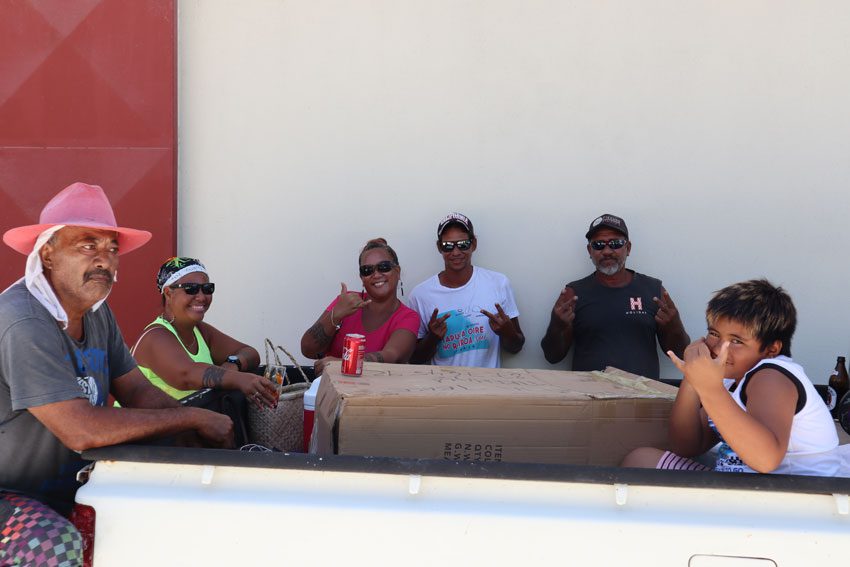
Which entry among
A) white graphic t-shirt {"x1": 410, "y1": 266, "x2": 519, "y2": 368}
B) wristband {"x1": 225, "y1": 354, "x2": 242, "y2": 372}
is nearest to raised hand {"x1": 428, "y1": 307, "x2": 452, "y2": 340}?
white graphic t-shirt {"x1": 410, "y1": 266, "x2": 519, "y2": 368}

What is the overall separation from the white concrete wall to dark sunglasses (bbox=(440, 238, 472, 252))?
11.9 inches

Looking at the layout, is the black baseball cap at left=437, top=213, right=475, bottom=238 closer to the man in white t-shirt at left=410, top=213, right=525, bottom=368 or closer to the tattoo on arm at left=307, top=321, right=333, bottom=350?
the man in white t-shirt at left=410, top=213, right=525, bottom=368

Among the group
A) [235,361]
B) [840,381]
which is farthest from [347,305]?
[840,381]

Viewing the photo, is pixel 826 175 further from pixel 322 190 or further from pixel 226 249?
pixel 226 249

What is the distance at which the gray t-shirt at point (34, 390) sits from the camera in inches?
89.5

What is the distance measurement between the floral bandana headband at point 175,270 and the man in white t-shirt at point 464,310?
4.45 ft

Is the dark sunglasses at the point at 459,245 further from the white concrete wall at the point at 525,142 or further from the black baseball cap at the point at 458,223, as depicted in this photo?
the white concrete wall at the point at 525,142

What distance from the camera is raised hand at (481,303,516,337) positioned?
15.1 ft

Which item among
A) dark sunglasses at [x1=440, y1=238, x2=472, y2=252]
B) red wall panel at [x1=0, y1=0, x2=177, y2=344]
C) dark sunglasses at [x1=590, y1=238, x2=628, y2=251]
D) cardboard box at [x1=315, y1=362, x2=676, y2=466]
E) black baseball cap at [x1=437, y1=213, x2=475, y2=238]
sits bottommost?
cardboard box at [x1=315, y1=362, x2=676, y2=466]

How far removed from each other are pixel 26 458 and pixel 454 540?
1.30 meters

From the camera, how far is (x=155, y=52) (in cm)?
484

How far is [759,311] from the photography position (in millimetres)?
2383

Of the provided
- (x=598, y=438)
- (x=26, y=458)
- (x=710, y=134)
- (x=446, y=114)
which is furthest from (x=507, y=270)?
(x=26, y=458)

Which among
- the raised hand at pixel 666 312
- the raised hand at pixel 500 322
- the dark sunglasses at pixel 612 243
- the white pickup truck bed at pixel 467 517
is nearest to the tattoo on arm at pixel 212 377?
the white pickup truck bed at pixel 467 517
